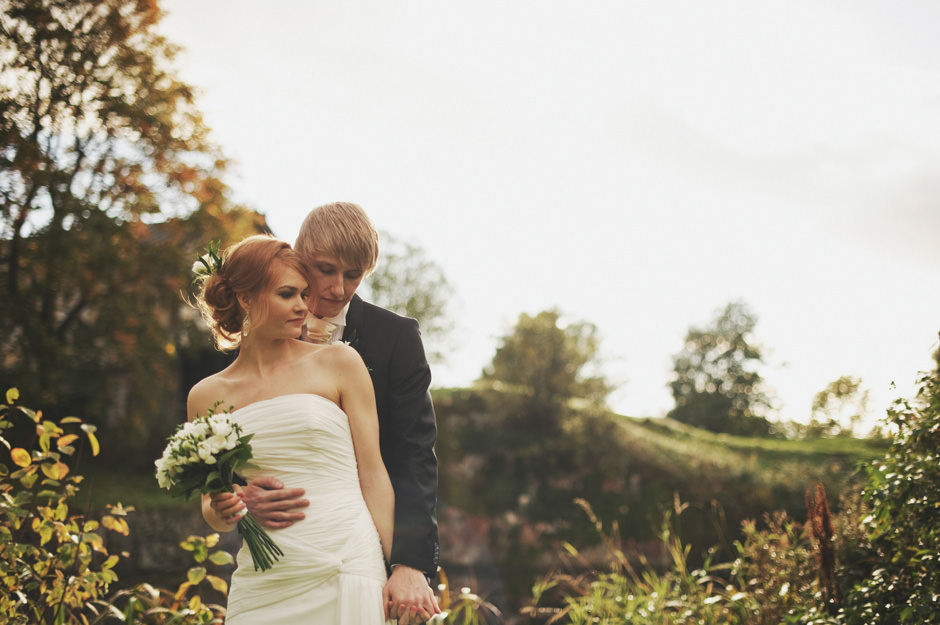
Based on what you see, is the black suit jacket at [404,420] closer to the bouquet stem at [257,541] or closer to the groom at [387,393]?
the groom at [387,393]

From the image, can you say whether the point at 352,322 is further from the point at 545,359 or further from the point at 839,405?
the point at 839,405

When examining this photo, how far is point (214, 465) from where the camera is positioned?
2.17 m

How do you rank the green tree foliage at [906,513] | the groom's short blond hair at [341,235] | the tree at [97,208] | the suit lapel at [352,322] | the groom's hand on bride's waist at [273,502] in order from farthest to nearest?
1. the tree at [97,208]
2. the green tree foliage at [906,513]
3. the suit lapel at [352,322]
4. the groom's short blond hair at [341,235]
5. the groom's hand on bride's waist at [273,502]

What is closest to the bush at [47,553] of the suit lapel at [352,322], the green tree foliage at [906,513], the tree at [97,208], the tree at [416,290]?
the suit lapel at [352,322]

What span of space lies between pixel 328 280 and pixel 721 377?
1734 inches

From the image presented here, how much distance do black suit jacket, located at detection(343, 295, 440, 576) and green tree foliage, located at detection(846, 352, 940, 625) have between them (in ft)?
7.18

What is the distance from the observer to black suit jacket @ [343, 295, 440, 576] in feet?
7.75

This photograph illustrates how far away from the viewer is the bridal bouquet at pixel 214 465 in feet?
7.02

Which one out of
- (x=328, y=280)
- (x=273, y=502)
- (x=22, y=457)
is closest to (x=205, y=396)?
(x=273, y=502)

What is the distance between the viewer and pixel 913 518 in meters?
3.36

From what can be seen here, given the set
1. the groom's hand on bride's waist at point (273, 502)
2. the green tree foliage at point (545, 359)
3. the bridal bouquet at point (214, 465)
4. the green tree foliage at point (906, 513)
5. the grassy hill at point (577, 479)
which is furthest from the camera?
the green tree foliage at point (545, 359)

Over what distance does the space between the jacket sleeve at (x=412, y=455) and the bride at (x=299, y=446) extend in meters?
0.07

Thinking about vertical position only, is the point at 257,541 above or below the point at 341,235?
below

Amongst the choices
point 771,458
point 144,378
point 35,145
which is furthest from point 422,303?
point 35,145
